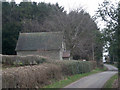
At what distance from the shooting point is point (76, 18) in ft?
157

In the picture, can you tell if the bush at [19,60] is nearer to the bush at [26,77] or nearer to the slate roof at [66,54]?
the bush at [26,77]

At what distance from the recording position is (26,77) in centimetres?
1384

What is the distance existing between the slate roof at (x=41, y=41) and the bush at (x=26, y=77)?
80.5ft

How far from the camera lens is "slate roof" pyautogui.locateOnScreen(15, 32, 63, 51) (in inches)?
1775

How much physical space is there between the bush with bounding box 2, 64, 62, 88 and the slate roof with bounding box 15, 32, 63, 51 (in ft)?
80.5

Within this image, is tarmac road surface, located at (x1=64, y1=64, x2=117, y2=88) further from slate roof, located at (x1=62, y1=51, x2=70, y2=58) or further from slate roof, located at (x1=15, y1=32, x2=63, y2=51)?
slate roof, located at (x1=62, y1=51, x2=70, y2=58)

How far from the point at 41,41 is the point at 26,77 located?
3253 cm

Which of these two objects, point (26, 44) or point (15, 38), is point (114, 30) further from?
point (15, 38)

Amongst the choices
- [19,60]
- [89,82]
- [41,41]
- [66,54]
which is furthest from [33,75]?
[66,54]

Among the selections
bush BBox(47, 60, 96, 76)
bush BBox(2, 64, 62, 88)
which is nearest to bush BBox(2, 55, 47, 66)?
bush BBox(47, 60, 96, 76)

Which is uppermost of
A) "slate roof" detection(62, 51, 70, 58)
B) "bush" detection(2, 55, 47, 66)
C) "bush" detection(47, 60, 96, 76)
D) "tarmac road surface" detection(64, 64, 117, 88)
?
"slate roof" detection(62, 51, 70, 58)

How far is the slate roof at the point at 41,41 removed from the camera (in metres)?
45.1

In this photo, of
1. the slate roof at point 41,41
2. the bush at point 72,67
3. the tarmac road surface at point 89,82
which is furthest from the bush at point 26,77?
the slate roof at point 41,41

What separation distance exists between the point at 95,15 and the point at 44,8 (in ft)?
153
